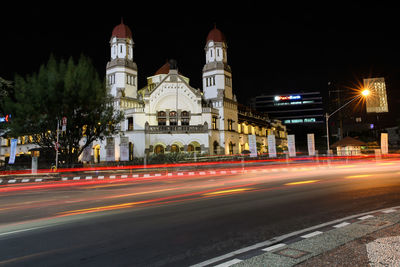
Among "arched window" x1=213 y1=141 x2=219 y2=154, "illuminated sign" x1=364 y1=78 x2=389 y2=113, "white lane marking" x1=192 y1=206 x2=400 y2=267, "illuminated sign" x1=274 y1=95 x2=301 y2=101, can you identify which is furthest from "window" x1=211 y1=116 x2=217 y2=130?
"illuminated sign" x1=274 y1=95 x2=301 y2=101

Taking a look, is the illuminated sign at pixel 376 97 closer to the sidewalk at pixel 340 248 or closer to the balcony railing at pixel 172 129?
the balcony railing at pixel 172 129

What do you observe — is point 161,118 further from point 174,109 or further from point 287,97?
point 287,97

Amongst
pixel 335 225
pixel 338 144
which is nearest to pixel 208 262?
pixel 335 225

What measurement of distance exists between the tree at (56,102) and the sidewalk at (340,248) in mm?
24997

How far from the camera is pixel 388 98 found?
68.4 meters

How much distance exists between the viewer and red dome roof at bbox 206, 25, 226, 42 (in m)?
53.8

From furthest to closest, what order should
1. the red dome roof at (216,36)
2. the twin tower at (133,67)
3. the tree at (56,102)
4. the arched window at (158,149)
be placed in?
the red dome roof at (216,36) < the twin tower at (133,67) < the arched window at (158,149) < the tree at (56,102)

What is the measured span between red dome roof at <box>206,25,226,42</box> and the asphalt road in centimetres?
4544

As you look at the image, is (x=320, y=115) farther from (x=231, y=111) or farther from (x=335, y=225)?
(x=335, y=225)

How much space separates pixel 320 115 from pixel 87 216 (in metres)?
126

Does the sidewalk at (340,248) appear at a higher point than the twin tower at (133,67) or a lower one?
lower

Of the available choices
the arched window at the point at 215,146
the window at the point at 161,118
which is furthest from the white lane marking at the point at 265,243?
the window at the point at 161,118

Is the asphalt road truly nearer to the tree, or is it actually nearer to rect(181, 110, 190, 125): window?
the tree

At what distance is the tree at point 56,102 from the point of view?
2600 centimetres
